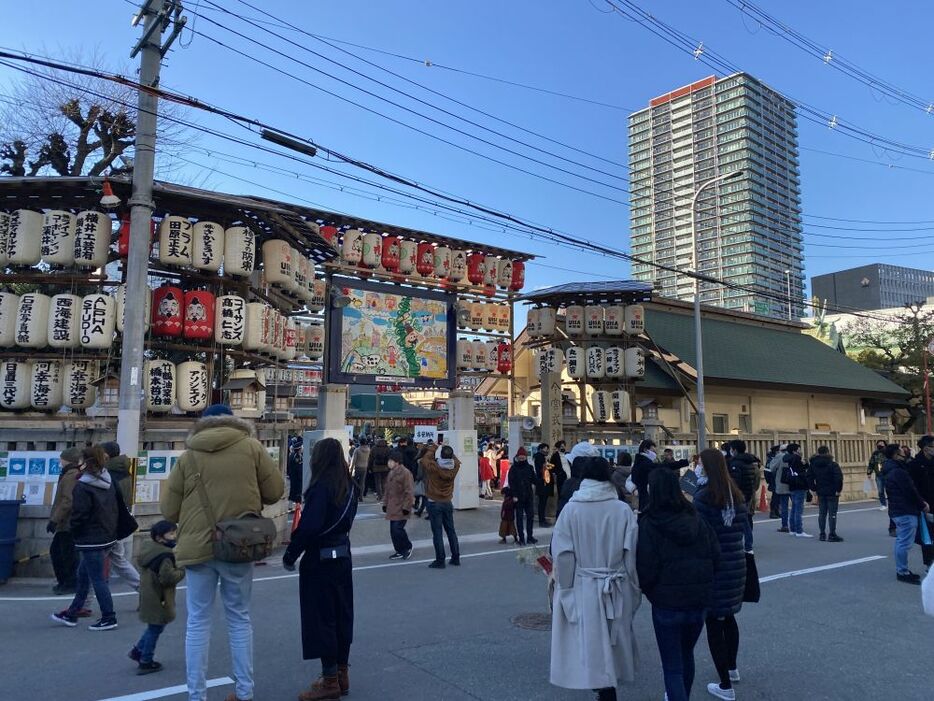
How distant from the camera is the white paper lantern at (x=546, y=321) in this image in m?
20.7

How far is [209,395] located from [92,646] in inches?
245

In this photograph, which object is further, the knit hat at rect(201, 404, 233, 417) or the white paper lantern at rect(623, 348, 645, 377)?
the white paper lantern at rect(623, 348, 645, 377)

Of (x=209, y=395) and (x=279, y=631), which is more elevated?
(x=209, y=395)

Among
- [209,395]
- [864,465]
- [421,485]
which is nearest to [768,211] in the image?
[864,465]

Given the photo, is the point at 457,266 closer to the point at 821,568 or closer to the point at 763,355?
the point at 821,568

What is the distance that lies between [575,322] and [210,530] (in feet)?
56.0

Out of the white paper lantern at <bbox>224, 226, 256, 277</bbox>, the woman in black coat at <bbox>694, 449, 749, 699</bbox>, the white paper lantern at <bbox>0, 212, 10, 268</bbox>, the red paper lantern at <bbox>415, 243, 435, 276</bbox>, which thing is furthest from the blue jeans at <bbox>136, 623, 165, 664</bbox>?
the red paper lantern at <bbox>415, 243, 435, 276</bbox>

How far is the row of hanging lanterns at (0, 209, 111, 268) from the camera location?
11062 mm

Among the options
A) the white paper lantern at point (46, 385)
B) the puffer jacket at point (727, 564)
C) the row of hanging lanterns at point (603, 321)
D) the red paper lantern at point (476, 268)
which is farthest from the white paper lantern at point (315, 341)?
the puffer jacket at point (727, 564)

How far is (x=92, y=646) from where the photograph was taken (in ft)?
20.0

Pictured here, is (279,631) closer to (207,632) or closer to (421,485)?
(207,632)

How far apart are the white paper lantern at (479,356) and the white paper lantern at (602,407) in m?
4.29

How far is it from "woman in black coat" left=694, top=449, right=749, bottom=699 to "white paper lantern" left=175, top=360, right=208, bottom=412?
9.29m

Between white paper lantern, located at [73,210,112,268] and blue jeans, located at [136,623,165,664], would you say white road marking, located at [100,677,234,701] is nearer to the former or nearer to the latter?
blue jeans, located at [136,623,165,664]
